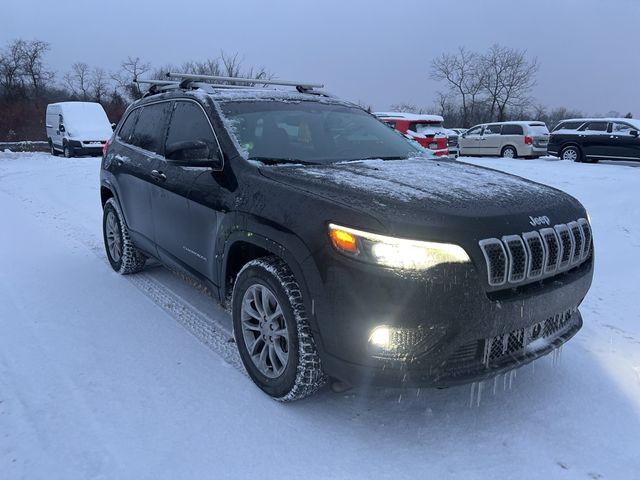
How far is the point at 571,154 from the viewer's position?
18.2 meters

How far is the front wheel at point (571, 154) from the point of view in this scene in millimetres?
17944

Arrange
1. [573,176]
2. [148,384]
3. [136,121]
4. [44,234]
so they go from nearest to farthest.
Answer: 1. [148,384]
2. [136,121]
3. [44,234]
4. [573,176]

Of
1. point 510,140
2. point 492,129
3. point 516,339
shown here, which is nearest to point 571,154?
point 510,140

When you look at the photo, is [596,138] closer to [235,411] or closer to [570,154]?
[570,154]

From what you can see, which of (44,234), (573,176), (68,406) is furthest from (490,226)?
(573,176)

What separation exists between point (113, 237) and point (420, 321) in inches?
154

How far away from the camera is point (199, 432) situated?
100 inches

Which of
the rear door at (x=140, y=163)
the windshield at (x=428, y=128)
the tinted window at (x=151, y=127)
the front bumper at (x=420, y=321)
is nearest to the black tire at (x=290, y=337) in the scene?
the front bumper at (x=420, y=321)

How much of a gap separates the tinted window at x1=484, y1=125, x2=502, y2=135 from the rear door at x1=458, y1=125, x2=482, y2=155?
33 cm

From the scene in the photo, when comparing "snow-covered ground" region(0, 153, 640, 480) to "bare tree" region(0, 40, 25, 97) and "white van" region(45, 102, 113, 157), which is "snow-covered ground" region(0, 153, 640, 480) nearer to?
"white van" region(45, 102, 113, 157)

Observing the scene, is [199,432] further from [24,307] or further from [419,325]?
[24,307]

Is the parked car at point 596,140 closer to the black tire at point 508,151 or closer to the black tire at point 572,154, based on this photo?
the black tire at point 572,154

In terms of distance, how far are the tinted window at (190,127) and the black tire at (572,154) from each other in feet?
57.5

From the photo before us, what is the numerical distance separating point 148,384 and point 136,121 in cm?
276
